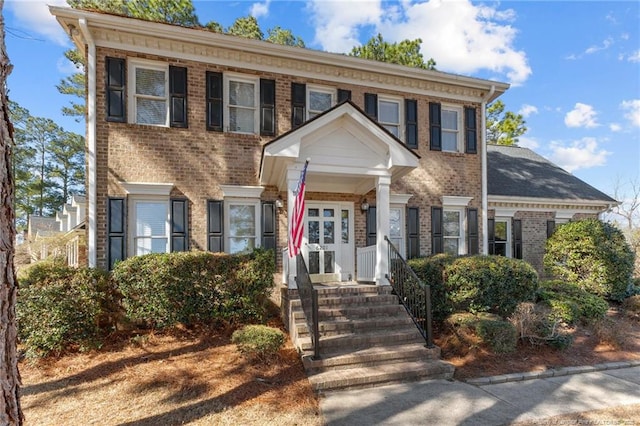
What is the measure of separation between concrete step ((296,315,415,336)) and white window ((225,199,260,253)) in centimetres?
295

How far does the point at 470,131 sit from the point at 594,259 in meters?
5.53

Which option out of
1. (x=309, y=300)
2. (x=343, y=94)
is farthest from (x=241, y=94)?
(x=309, y=300)

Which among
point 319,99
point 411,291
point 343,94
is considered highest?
point 343,94

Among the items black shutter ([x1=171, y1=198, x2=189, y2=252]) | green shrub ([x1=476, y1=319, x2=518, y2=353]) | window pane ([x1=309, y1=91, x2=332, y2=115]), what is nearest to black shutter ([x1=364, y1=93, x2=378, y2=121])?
window pane ([x1=309, y1=91, x2=332, y2=115])

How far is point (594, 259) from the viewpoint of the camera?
35.2 feet

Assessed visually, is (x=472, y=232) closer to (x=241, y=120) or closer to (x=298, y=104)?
(x=298, y=104)

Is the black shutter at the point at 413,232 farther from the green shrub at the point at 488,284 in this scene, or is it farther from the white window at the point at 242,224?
the white window at the point at 242,224

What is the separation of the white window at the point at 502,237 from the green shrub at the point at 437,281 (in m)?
5.06

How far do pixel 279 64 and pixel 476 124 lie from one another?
6352 millimetres

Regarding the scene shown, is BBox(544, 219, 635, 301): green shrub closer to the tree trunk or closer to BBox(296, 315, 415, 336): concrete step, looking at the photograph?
BBox(296, 315, 415, 336): concrete step

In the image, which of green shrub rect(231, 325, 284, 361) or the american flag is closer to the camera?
green shrub rect(231, 325, 284, 361)

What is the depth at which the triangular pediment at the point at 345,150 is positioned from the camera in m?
7.36

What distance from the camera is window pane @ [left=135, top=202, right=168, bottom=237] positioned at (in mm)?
8102

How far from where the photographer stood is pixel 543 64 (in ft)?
41.3
